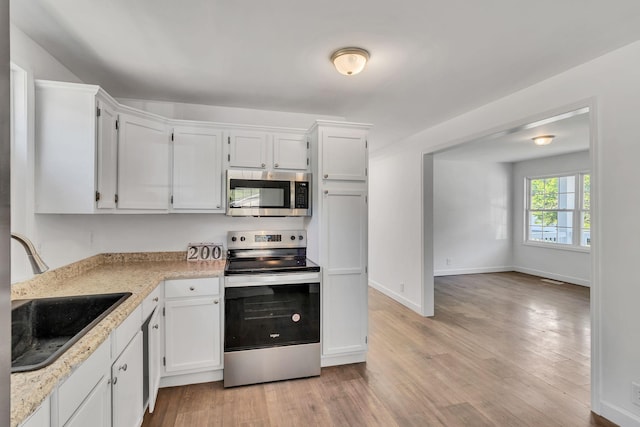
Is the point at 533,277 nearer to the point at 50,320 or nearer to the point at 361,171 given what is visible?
the point at 361,171

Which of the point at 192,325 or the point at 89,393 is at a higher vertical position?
the point at 89,393

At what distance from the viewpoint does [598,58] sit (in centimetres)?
220

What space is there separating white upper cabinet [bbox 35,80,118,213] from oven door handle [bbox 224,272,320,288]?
1088 mm

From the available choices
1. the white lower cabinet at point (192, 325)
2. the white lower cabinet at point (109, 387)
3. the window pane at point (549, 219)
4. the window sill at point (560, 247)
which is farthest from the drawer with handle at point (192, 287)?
the window pane at point (549, 219)

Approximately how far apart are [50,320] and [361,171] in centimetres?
240

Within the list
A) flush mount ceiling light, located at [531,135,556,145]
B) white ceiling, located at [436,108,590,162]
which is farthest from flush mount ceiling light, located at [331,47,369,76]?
flush mount ceiling light, located at [531,135,556,145]

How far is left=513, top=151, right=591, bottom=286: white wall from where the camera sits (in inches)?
231

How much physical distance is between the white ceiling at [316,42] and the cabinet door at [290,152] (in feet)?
1.27

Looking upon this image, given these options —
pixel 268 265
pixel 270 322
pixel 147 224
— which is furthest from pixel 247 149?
pixel 270 322

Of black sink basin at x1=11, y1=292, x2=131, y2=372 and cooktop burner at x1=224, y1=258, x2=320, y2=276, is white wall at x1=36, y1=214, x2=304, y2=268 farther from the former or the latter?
black sink basin at x1=11, y1=292, x2=131, y2=372

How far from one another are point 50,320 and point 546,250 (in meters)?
7.79

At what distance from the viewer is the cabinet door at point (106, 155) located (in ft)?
7.13

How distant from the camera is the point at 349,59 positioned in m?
2.13

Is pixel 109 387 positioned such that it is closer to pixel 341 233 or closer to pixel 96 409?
pixel 96 409
